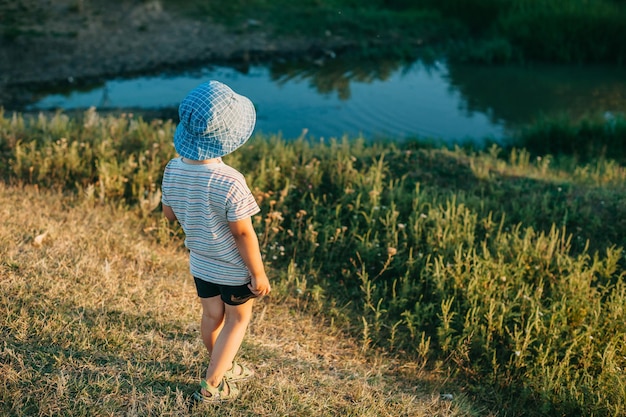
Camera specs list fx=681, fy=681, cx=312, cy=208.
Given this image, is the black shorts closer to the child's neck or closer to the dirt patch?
the child's neck

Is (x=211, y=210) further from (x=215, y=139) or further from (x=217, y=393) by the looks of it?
(x=217, y=393)

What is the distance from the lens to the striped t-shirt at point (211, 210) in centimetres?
280

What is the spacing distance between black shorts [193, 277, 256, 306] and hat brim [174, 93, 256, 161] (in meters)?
0.59

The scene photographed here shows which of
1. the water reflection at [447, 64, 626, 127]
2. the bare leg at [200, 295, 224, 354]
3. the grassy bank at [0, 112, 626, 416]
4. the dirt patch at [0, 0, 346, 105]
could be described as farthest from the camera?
the dirt patch at [0, 0, 346, 105]

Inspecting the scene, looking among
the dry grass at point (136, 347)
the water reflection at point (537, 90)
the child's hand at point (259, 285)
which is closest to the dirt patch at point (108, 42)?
the water reflection at point (537, 90)

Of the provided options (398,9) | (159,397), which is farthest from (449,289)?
(398,9)

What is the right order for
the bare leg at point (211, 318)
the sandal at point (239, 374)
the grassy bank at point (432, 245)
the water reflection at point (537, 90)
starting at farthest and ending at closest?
the water reflection at point (537, 90) < the grassy bank at point (432, 245) < the sandal at point (239, 374) < the bare leg at point (211, 318)

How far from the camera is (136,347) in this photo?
3.58 meters

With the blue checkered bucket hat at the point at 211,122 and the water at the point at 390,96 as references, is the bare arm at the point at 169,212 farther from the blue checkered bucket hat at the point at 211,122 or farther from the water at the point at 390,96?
the water at the point at 390,96

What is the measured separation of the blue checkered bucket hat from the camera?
2.74 m

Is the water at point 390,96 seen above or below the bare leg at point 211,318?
below

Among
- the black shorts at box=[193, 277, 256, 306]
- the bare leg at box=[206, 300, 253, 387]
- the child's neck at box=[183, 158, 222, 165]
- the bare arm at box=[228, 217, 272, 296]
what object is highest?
the child's neck at box=[183, 158, 222, 165]

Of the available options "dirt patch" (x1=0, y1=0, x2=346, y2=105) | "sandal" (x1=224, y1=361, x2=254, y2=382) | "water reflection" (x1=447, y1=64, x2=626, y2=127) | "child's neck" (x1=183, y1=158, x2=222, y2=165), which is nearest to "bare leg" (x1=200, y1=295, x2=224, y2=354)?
"sandal" (x1=224, y1=361, x2=254, y2=382)

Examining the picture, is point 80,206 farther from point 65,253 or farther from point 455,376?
point 455,376
